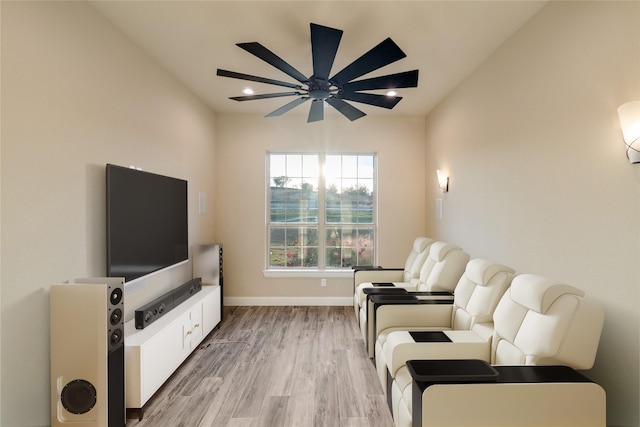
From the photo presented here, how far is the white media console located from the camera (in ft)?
7.25

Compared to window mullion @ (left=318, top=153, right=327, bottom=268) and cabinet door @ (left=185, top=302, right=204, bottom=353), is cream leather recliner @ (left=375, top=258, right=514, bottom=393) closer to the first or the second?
cabinet door @ (left=185, top=302, right=204, bottom=353)

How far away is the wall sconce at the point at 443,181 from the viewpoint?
13.2 feet

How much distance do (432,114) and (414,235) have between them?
1835 millimetres

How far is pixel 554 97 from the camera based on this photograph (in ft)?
7.13

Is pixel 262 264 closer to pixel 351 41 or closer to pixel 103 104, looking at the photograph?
pixel 103 104

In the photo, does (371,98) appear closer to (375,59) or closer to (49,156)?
(375,59)

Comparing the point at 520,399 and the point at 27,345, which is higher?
the point at 27,345

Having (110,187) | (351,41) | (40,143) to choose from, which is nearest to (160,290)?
(110,187)

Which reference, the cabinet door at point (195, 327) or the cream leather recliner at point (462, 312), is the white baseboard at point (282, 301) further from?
the cream leather recliner at point (462, 312)

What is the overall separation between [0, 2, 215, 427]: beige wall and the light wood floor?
0.84 m

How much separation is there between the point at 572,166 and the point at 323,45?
1.80 meters

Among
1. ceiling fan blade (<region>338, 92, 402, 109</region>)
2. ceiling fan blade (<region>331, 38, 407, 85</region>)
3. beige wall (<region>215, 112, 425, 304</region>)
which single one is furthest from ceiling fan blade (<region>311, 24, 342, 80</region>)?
beige wall (<region>215, 112, 425, 304</region>)

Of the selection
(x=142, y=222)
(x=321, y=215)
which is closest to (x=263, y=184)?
(x=321, y=215)

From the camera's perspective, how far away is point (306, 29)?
256 cm
